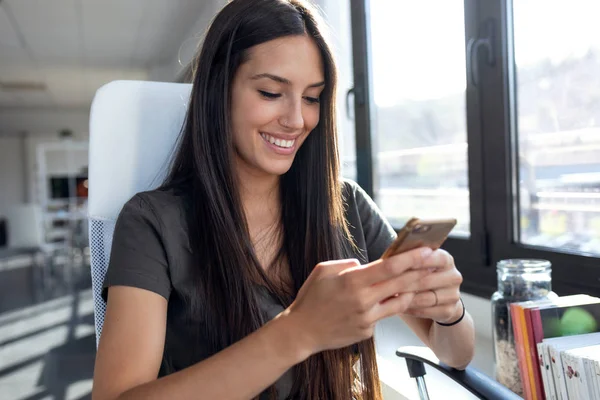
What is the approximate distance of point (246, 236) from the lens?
3.48 feet

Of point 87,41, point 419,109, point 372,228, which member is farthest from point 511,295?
point 87,41

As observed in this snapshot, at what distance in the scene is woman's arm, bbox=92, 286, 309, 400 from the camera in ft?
2.38

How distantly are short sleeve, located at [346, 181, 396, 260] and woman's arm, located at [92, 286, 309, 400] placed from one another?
0.51 m

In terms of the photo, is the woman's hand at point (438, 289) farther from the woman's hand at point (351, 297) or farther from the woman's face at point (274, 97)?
the woman's face at point (274, 97)

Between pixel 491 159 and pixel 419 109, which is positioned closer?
pixel 491 159

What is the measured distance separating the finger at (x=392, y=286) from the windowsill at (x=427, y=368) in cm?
73

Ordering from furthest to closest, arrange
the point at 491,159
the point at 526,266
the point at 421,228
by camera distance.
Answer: the point at 491,159 → the point at 526,266 → the point at 421,228

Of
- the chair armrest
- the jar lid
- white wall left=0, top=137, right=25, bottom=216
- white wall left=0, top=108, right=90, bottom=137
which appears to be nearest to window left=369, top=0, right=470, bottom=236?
the jar lid

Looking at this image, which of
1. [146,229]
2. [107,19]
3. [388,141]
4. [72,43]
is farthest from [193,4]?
[146,229]

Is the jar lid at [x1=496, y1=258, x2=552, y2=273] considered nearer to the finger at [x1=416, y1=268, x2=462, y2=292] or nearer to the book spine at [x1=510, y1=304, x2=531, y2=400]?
the book spine at [x1=510, y1=304, x2=531, y2=400]

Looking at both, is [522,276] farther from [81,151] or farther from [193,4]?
[81,151]

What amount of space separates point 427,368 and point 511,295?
0.42 metres

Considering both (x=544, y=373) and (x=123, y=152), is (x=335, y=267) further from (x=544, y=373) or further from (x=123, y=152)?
(x=123, y=152)

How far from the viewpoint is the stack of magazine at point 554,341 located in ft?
2.96
